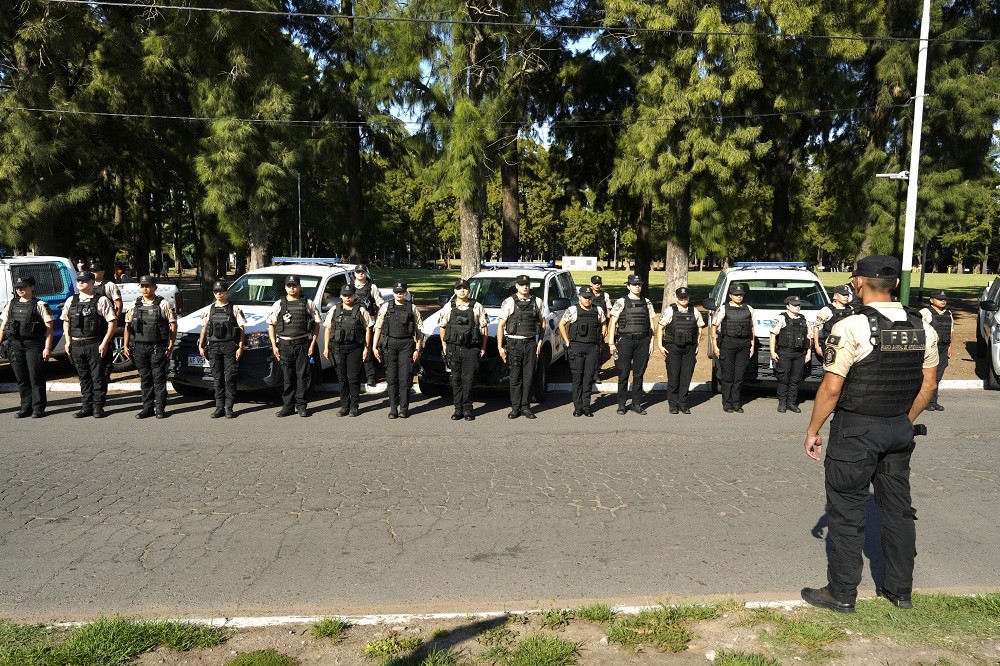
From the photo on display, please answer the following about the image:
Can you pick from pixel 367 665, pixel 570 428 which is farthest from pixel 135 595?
pixel 570 428

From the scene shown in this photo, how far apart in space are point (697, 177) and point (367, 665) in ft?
53.8

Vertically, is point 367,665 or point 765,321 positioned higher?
point 765,321

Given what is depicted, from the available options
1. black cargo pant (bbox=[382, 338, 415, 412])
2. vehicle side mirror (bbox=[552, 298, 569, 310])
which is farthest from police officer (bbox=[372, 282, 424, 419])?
vehicle side mirror (bbox=[552, 298, 569, 310])

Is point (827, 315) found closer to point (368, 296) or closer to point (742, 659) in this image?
point (368, 296)

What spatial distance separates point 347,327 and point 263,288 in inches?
104

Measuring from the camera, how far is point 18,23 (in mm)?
18312

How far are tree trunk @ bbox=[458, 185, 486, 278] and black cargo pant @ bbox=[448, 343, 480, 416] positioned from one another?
8.68 meters

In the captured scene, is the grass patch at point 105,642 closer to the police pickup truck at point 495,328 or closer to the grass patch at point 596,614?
the grass patch at point 596,614

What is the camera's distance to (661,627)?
151 inches

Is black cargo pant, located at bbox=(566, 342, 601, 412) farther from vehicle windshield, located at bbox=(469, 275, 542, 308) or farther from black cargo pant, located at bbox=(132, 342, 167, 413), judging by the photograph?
black cargo pant, located at bbox=(132, 342, 167, 413)

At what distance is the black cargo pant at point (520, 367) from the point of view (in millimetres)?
9516

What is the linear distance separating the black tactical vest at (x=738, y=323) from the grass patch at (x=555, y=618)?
255 inches

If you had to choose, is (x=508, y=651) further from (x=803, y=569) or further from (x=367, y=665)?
(x=803, y=569)

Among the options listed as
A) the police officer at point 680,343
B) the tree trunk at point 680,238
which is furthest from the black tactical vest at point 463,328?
the tree trunk at point 680,238
